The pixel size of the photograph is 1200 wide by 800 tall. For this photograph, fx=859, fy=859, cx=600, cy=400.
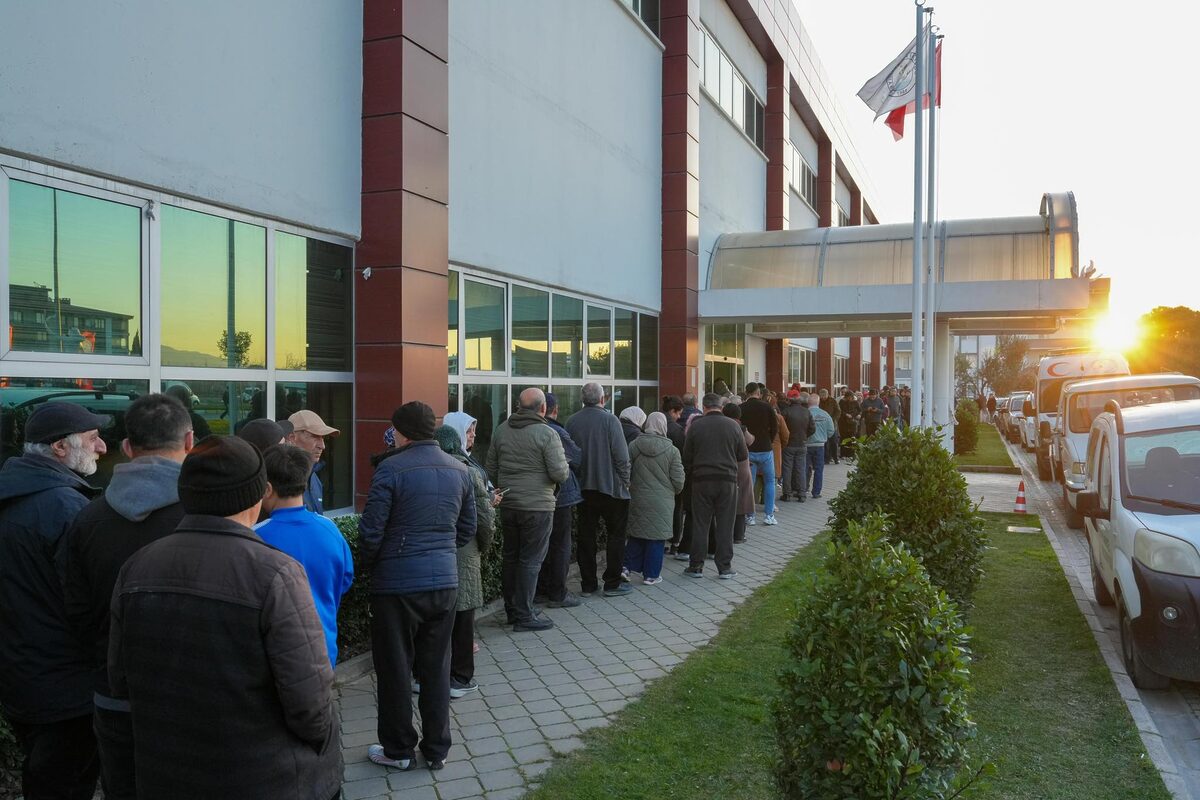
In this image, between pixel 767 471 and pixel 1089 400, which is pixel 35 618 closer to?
pixel 767 471

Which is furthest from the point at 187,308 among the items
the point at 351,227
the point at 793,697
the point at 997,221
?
the point at 997,221

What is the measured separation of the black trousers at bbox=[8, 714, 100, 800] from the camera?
3211mm

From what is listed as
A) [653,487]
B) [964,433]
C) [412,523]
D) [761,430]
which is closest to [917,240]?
[761,430]

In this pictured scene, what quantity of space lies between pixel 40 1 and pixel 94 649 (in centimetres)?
400

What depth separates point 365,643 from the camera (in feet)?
20.5

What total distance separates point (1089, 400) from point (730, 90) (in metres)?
10.1

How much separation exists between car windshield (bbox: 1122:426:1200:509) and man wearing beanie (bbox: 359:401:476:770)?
17.0 ft

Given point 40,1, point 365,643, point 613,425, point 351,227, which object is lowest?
point 365,643

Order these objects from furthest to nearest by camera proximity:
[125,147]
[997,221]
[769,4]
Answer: [769,4] → [997,221] → [125,147]

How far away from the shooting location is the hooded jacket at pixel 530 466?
6.86 metres

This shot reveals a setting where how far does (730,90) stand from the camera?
19453 mm

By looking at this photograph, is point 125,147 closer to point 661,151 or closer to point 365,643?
point 365,643

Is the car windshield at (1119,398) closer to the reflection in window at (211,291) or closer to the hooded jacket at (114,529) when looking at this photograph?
the reflection in window at (211,291)

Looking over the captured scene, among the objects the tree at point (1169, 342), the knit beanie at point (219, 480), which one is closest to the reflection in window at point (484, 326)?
the knit beanie at point (219, 480)
